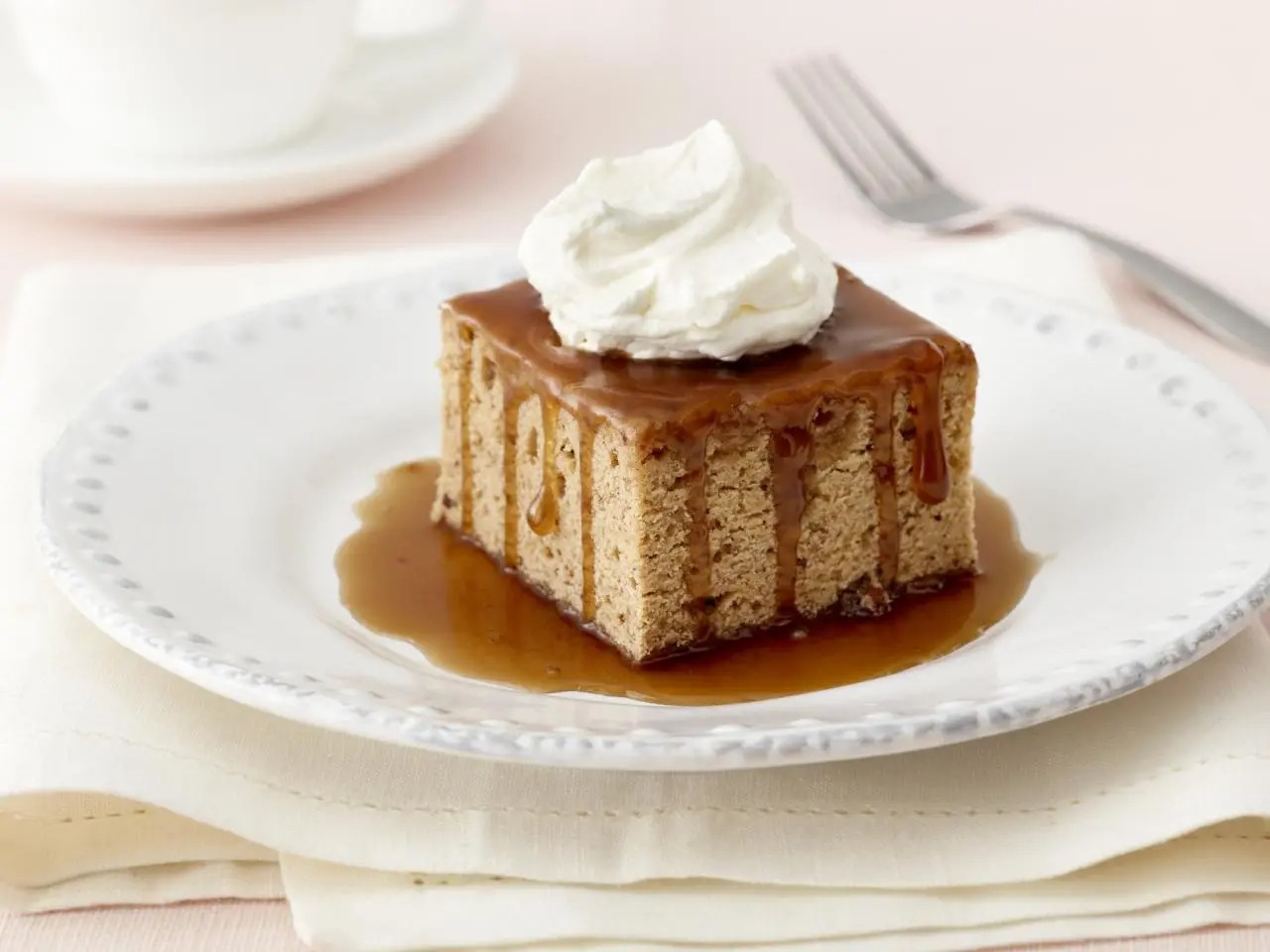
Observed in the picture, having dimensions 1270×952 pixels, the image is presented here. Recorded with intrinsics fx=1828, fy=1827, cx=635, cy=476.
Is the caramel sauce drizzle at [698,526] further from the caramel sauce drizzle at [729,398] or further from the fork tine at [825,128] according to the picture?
the fork tine at [825,128]

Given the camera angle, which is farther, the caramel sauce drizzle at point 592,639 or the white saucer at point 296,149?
the white saucer at point 296,149

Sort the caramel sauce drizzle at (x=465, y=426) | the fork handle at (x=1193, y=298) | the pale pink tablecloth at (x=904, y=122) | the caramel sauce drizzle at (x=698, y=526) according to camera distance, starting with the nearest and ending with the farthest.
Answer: the caramel sauce drizzle at (x=698, y=526), the caramel sauce drizzle at (x=465, y=426), the fork handle at (x=1193, y=298), the pale pink tablecloth at (x=904, y=122)

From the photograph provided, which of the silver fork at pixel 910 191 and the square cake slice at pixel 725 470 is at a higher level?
the square cake slice at pixel 725 470

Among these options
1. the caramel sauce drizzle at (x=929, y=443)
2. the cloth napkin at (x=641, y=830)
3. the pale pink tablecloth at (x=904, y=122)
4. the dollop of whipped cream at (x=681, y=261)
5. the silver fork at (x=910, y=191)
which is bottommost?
the pale pink tablecloth at (x=904, y=122)

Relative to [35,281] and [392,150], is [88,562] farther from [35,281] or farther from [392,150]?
[392,150]

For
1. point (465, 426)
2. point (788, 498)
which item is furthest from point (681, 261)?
point (465, 426)

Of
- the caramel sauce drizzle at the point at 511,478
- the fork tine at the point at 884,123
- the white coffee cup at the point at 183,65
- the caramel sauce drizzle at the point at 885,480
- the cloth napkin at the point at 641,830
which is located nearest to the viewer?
the cloth napkin at the point at 641,830

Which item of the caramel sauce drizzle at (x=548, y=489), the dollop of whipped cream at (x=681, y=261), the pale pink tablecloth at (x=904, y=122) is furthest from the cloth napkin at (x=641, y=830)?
the pale pink tablecloth at (x=904, y=122)

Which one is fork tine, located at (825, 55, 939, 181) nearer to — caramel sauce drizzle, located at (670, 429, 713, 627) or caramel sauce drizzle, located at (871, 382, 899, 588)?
caramel sauce drizzle, located at (871, 382, 899, 588)
